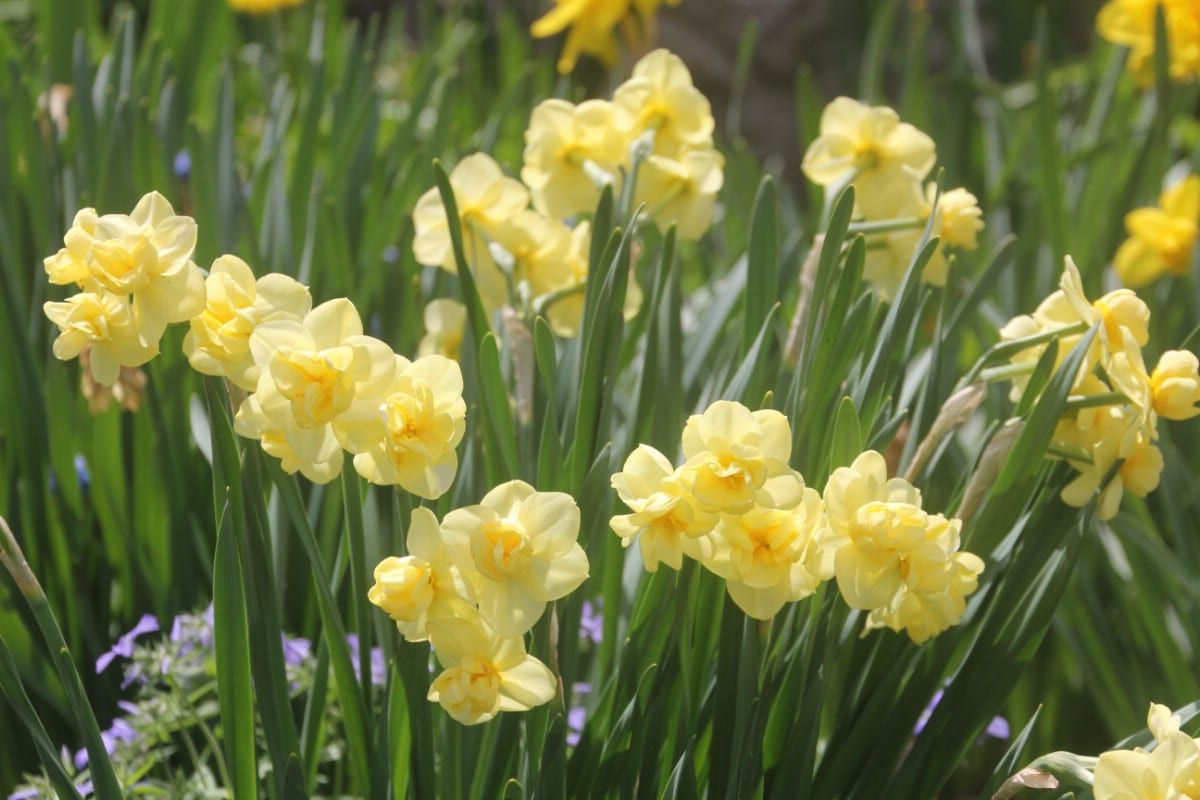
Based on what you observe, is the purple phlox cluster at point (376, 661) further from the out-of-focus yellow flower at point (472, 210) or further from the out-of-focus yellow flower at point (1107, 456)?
the out-of-focus yellow flower at point (1107, 456)

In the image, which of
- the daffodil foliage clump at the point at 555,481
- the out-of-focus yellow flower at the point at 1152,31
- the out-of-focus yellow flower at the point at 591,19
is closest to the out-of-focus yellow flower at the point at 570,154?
the daffodil foliage clump at the point at 555,481

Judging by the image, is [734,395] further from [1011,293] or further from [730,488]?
[1011,293]

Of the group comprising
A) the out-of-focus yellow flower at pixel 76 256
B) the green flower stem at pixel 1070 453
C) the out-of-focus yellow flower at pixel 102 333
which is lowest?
the green flower stem at pixel 1070 453

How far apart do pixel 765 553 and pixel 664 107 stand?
56cm

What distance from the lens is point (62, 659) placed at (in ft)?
2.75

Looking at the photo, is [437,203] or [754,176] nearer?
[437,203]

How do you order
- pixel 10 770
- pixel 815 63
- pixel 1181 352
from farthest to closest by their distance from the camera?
pixel 815 63
pixel 10 770
pixel 1181 352

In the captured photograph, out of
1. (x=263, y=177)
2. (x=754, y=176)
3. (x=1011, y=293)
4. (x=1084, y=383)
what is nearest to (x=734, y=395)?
(x=1084, y=383)

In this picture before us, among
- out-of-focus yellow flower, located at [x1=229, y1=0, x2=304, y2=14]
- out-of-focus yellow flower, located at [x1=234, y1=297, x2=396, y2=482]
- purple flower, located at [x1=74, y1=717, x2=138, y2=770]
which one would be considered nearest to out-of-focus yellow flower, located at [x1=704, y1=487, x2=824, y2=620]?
out-of-focus yellow flower, located at [x1=234, y1=297, x2=396, y2=482]

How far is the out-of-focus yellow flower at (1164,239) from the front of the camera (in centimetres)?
199

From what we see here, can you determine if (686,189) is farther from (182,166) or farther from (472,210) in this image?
(182,166)

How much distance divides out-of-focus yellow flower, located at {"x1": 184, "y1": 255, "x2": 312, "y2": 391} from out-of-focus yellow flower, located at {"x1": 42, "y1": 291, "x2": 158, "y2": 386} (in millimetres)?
32

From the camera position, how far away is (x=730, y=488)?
2.45 feet

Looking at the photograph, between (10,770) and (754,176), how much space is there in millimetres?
1564
